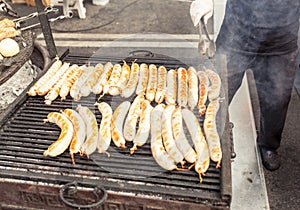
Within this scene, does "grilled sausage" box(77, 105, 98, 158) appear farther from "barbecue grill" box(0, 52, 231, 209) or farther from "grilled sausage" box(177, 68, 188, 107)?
"grilled sausage" box(177, 68, 188, 107)

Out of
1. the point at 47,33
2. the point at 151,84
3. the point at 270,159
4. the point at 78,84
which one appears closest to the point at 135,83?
the point at 151,84

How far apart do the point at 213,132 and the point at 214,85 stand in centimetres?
73

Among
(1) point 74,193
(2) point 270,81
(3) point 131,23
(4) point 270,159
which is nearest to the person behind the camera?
(1) point 74,193

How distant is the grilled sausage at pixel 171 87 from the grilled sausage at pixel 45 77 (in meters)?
1.41

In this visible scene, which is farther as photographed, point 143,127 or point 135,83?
point 135,83

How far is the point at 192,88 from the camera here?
11.5 feet

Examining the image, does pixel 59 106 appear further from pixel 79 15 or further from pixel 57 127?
pixel 79 15

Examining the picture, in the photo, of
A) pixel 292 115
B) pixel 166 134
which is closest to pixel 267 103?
pixel 292 115

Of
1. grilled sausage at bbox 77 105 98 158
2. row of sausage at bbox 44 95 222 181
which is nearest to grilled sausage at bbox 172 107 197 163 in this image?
row of sausage at bbox 44 95 222 181

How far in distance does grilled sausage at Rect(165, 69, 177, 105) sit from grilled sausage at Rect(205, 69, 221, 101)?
1.24 ft

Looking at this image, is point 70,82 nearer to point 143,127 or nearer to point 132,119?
point 132,119

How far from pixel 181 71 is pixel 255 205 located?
1.86 meters

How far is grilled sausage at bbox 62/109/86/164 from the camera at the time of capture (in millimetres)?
2814

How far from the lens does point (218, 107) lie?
324cm
